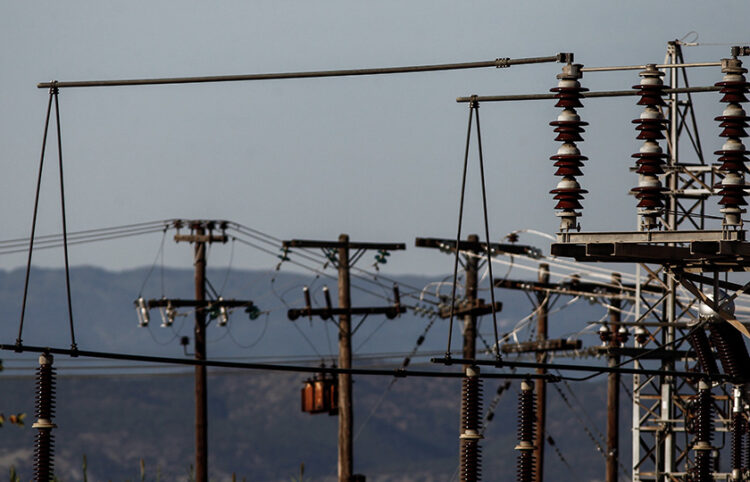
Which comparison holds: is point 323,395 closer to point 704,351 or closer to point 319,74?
point 704,351

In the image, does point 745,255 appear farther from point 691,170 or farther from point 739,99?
point 691,170

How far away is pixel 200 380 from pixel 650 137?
24.7m

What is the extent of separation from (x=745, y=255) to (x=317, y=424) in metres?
171

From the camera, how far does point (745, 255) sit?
15.4 metres

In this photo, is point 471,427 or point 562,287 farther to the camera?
point 562,287

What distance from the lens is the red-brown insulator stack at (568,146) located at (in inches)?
599

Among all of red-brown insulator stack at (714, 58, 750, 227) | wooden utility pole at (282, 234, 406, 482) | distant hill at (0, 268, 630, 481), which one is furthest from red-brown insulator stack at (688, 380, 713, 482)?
distant hill at (0, 268, 630, 481)

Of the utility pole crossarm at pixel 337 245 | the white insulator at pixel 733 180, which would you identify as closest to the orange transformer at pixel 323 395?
the utility pole crossarm at pixel 337 245

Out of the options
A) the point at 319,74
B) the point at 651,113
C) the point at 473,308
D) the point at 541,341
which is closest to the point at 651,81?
the point at 651,113

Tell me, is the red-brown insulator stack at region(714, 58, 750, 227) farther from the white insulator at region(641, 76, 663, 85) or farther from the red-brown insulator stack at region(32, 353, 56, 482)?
the red-brown insulator stack at region(32, 353, 56, 482)

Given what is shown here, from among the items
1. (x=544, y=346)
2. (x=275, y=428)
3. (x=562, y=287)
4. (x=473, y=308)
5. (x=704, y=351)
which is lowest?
(x=275, y=428)

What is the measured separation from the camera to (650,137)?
15742 mm

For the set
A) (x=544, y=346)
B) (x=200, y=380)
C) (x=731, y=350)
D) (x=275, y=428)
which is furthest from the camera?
(x=275, y=428)

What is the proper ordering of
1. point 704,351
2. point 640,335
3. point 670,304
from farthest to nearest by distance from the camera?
point 640,335 < point 670,304 < point 704,351
